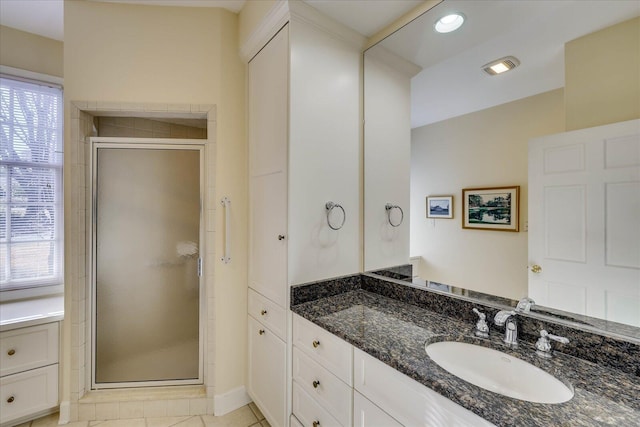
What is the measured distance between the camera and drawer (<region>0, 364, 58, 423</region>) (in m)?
1.79

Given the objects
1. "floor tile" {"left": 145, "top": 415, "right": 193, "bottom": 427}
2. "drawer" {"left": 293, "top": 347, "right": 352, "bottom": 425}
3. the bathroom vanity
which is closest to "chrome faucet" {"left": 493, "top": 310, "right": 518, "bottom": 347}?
"drawer" {"left": 293, "top": 347, "right": 352, "bottom": 425}

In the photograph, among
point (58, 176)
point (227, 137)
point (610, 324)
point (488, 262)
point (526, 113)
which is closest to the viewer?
point (610, 324)

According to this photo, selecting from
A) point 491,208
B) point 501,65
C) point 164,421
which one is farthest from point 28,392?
point 501,65

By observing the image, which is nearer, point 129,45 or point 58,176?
point 129,45

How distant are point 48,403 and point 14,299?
0.85 m

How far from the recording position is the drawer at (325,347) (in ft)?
3.97

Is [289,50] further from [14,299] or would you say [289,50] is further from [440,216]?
[14,299]

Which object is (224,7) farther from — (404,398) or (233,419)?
(233,419)

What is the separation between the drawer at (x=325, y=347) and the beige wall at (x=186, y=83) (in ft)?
2.31

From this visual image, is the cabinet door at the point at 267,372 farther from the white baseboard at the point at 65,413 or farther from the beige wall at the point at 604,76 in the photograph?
the beige wall at the point at 604,76

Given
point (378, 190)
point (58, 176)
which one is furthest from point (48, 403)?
point (378, 190)

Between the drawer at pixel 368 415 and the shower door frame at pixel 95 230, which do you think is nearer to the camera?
the drawer at pixel 368 415

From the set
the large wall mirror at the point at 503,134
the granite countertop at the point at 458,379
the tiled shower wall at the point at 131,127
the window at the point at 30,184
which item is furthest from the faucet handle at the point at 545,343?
the window at the point at 30,184

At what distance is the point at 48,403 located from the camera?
1896 millimetres
